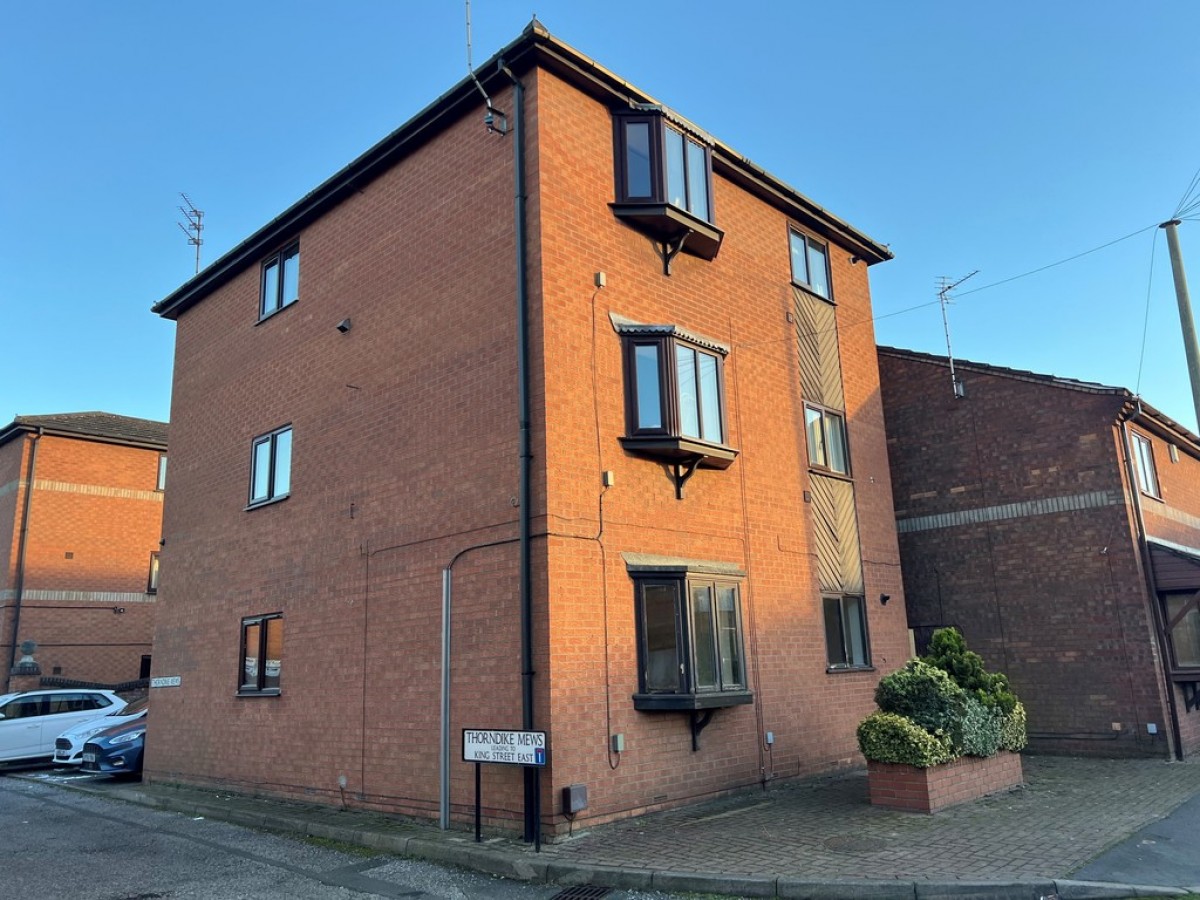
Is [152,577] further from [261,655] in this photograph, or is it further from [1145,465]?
[1145,465]

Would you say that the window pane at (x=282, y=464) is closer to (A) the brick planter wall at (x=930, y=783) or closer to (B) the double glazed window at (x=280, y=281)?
(B) the double glazed window at (x=280, y=281)

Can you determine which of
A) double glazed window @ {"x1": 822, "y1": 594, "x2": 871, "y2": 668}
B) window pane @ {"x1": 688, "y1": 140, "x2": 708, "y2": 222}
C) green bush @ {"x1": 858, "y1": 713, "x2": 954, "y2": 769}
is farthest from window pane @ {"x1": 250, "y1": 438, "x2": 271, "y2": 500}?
green bush @ {"x1": 858, "y1": 713, "x2": 954, "y2": 769}

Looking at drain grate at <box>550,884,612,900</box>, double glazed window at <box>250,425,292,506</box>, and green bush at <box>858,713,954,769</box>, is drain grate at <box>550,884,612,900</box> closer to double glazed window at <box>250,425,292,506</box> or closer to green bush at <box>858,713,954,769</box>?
green bush at <box>858,713,954,769</box>

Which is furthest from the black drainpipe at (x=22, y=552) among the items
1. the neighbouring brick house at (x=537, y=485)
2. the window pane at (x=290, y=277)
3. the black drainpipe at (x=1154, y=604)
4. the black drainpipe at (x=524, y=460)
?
the black drainpipe at (x=1154, y=604)

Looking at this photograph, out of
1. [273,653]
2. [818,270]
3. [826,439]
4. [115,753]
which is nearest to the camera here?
[273,653]

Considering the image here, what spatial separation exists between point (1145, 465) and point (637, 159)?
11.3 m

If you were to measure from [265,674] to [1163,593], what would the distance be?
14.1 meters

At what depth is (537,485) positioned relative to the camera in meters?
9.87

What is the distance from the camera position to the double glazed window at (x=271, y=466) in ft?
45.9

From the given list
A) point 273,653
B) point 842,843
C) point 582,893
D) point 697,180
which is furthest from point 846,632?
point 273,653

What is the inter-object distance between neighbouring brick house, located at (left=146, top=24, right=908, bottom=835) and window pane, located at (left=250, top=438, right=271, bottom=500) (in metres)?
0.05

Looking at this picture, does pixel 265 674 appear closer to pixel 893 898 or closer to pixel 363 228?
pixel 363 228

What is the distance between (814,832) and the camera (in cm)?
898

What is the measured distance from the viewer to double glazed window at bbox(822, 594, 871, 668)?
1362 cm
